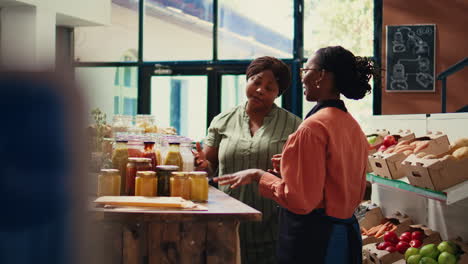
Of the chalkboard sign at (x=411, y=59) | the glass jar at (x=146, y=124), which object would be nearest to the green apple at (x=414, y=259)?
the glass jar at (x=146, y=124)

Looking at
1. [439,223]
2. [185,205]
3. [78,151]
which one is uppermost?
[78,151]

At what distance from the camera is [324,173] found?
2.11m

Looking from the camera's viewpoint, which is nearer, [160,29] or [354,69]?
[354,69]

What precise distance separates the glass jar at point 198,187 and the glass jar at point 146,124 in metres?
1.43

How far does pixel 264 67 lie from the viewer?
10.5 ft

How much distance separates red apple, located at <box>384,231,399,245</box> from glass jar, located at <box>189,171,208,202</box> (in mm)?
1539

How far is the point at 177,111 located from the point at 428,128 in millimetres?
5292

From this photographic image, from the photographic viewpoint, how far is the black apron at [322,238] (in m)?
2.19

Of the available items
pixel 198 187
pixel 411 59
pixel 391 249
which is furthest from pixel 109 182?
pixel 411 59

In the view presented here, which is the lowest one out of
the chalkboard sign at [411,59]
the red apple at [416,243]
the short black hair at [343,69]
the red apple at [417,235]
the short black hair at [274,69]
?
the red apple at [416,243]

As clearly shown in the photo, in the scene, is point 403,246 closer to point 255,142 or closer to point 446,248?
point 446,248

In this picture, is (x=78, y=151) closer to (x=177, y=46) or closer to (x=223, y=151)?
(x=223, y=151)

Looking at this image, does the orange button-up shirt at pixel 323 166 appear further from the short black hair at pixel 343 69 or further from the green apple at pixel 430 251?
the green apple at pixel 430 251

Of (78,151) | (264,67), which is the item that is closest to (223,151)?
(264,67)
